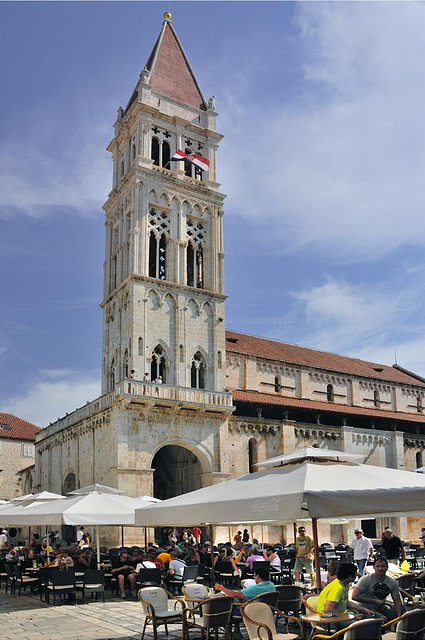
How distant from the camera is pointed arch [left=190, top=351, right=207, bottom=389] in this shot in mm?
32812

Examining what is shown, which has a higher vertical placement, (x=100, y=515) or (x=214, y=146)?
(x=214, y=146)

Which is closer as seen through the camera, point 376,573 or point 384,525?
point 376,573

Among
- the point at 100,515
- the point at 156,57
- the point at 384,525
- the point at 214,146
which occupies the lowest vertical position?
the point at 384,525

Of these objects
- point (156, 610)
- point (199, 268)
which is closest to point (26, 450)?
point (199, 268)

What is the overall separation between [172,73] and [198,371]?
19093 mm

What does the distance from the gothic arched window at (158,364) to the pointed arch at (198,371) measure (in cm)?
148

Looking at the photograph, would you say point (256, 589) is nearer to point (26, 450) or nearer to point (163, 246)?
point (163, 246)

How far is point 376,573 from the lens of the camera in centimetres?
891

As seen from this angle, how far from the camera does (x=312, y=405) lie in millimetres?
37281

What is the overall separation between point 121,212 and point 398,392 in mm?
23975

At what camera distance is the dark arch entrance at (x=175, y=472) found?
31734 millimetres

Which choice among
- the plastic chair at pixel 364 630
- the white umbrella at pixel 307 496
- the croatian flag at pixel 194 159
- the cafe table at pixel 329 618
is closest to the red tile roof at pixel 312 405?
the croatian flag at pixel 194 159

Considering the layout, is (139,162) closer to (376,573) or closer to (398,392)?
(398,392)

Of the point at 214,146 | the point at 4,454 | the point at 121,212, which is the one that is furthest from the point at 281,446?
the point at 4,454
